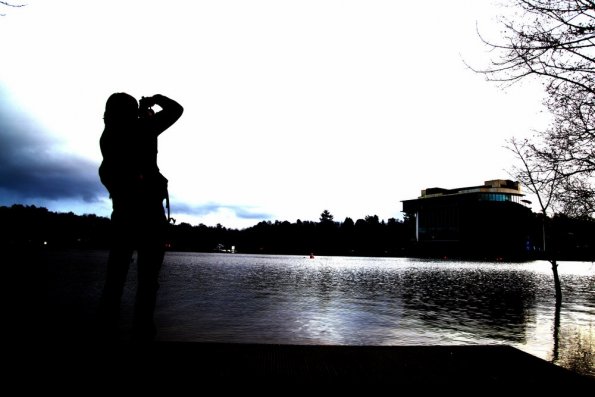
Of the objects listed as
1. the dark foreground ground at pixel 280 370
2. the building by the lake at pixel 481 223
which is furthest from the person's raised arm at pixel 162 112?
the building by the lake at pixel 481 223

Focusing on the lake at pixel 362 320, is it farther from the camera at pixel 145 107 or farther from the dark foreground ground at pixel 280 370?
the camera at pixel 145 107

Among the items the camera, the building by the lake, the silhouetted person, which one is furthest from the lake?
the building by the lake

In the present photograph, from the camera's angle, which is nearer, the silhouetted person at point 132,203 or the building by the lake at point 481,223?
the silhouetted person at point 132,203

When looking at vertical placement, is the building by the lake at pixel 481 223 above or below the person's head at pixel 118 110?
above

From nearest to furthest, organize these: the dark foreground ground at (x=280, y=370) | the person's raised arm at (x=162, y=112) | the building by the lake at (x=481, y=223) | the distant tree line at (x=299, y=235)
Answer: the dark foreground ground at (x=280, y=370)
the person's raised arm at (x=162, y=112)
the building by the lake at (x=481, y=223)
the distant tree line at (x=299, y=235)

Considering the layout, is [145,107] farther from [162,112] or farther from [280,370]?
[280,370]

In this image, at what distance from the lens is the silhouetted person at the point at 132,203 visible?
355 centimetres

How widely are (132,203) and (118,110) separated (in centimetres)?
81

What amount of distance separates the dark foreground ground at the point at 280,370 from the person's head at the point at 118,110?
1.84m

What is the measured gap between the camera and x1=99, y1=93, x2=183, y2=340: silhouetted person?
355 cm

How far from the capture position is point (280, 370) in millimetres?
3066

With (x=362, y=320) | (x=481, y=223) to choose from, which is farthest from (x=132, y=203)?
(x=481, y=223)

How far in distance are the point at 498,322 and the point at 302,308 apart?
177 inches

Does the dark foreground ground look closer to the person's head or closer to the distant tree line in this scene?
the person's head
